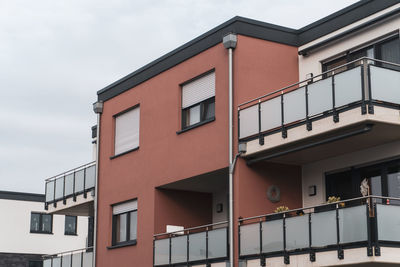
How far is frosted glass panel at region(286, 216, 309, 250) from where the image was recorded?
16.2 m

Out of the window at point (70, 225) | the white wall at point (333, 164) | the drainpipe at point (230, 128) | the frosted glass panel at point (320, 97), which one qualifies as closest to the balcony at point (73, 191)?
the drainpipe at point (230, 128)

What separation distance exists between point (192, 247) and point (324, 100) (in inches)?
211

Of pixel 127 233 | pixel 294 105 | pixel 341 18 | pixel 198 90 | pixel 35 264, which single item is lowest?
pixel 127 233

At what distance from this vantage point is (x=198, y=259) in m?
19.4

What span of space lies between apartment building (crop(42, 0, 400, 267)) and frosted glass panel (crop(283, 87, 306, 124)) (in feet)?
0.11

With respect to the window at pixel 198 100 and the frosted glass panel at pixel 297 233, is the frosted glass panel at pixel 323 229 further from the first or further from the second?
the window at pixel 198 100

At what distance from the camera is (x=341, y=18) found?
19.0 metres

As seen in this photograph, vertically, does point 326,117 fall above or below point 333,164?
above

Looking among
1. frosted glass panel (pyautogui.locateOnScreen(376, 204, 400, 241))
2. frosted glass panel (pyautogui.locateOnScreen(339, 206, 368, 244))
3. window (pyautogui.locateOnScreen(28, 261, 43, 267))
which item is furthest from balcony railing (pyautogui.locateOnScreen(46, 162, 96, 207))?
window (pyautogui.locateOnScreen(28, 261, 43, 267))

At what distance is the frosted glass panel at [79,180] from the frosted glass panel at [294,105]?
10.2 m

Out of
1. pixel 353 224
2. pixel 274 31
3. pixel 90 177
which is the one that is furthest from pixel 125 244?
pixel 353 224

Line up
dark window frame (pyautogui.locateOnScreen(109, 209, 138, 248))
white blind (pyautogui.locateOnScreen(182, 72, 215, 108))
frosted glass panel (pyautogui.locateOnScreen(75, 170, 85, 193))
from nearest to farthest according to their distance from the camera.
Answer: white blind (pyautogui.locateOnScreen(182, 72, 215, 108)) < dark window frame (pyautogui.locateOnScreen(109, 209, 138, 248)) < frosted glass panel (pyautogui.locateOnScreen(75, 170, 85, 193))

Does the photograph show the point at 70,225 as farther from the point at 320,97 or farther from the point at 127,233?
the point at 320,97

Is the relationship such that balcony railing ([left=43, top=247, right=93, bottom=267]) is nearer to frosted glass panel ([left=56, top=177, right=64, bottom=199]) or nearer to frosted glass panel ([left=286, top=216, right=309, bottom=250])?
frosted glass panel ([left=56, top=177, right=64, bottom=199])
